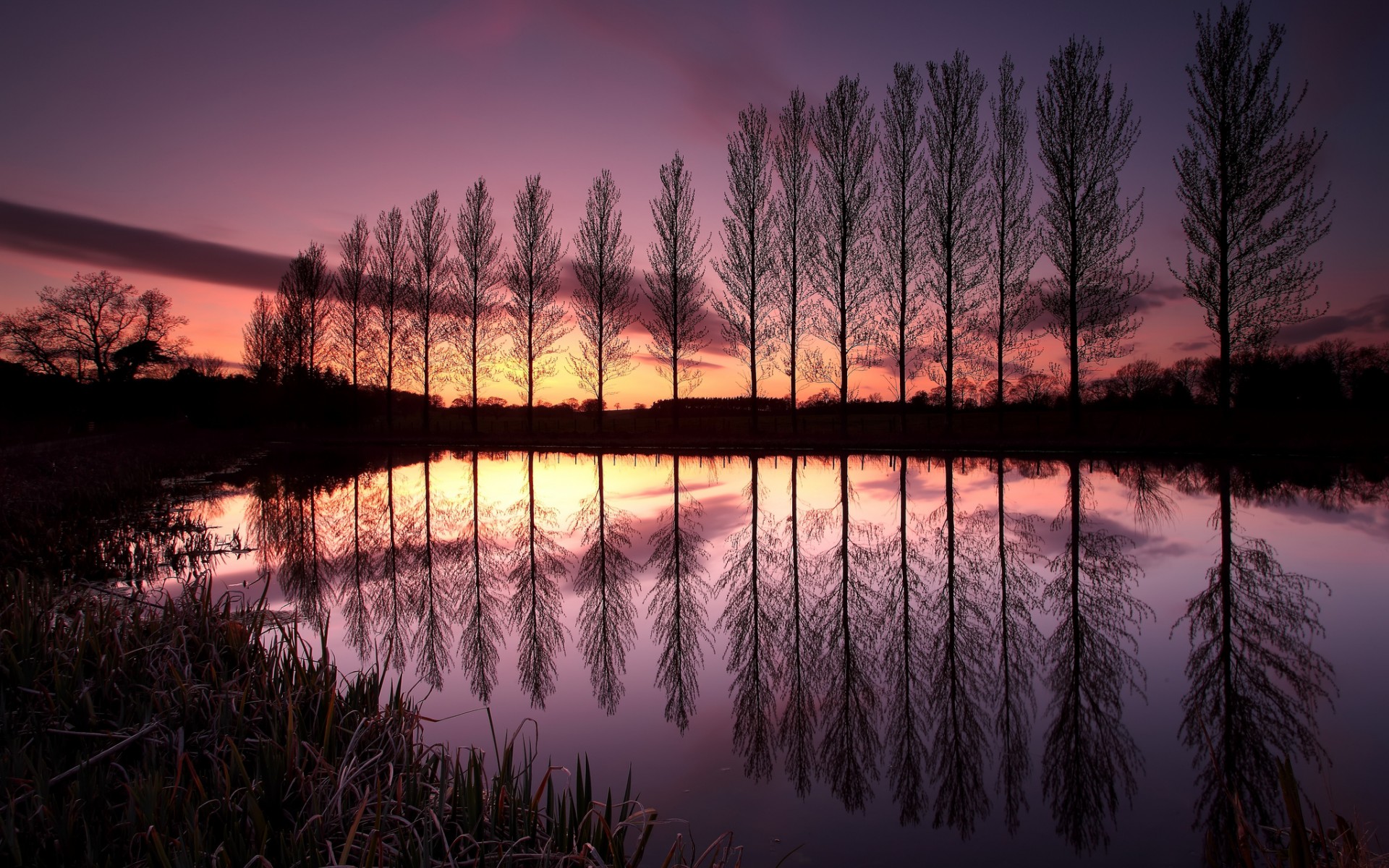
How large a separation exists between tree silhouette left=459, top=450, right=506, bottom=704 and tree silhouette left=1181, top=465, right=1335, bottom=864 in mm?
3593

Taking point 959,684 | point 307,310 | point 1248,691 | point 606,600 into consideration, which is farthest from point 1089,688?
point 307,310

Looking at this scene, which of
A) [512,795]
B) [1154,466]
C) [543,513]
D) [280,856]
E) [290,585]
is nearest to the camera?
[280,856]

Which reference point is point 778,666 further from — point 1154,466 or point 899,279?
point 899,279

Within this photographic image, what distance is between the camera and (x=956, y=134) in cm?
2708

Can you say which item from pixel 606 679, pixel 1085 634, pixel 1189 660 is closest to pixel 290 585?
pixel 606 679

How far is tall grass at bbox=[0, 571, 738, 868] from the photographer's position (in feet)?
5.94

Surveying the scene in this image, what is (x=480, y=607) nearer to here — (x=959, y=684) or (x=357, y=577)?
(x=357, y=577)

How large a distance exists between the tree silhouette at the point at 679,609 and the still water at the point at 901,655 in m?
0.03

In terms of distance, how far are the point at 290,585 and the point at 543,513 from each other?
479 cm

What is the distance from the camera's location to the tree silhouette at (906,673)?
2996mm

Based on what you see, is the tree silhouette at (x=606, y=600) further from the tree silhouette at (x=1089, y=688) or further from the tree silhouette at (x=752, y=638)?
the tree silhouette at (x=1089, y=688)

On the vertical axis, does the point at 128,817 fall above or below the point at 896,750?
above

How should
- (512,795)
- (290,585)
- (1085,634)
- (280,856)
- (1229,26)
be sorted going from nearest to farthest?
1. (280,856)
2. (512,795)
3. (1085,634)
4. (290,585)
5. (1229,26)

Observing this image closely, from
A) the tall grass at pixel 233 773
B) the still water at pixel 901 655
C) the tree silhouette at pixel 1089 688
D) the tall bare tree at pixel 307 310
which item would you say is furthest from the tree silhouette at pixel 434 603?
the tall bare tree at pixel 307 310
